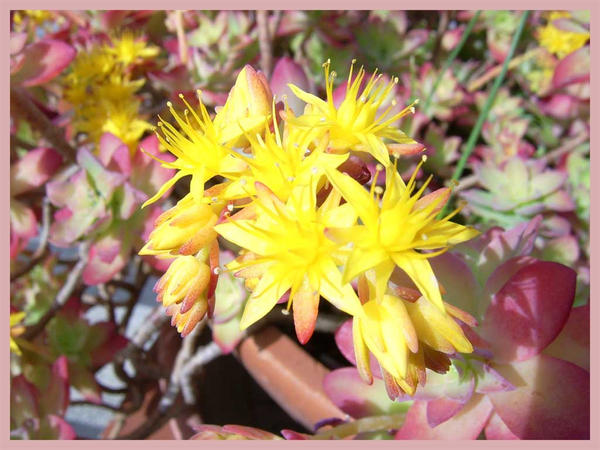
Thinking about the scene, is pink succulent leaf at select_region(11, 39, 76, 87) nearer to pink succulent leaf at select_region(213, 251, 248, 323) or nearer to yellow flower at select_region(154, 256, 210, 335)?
pink succulent leaf at select_region(213, 251, 248, 323)

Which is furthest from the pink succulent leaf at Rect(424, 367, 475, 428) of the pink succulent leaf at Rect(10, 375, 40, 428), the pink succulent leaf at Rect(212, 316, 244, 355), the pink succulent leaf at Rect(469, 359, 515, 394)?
the pink succulent leaf at Rect(10, 375, 40, 428)

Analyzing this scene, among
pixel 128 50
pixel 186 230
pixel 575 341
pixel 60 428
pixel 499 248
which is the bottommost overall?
pixel 60 428

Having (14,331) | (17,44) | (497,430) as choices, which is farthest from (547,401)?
(17,44)

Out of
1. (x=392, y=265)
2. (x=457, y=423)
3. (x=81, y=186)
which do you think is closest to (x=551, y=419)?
(x=457, y=423)

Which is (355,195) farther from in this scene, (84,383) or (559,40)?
(559,40)

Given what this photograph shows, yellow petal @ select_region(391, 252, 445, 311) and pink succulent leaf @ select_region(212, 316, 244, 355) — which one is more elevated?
yellow petal @ select_region(391, 252, 445, 311)

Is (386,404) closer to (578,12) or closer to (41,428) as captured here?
(41,428)
